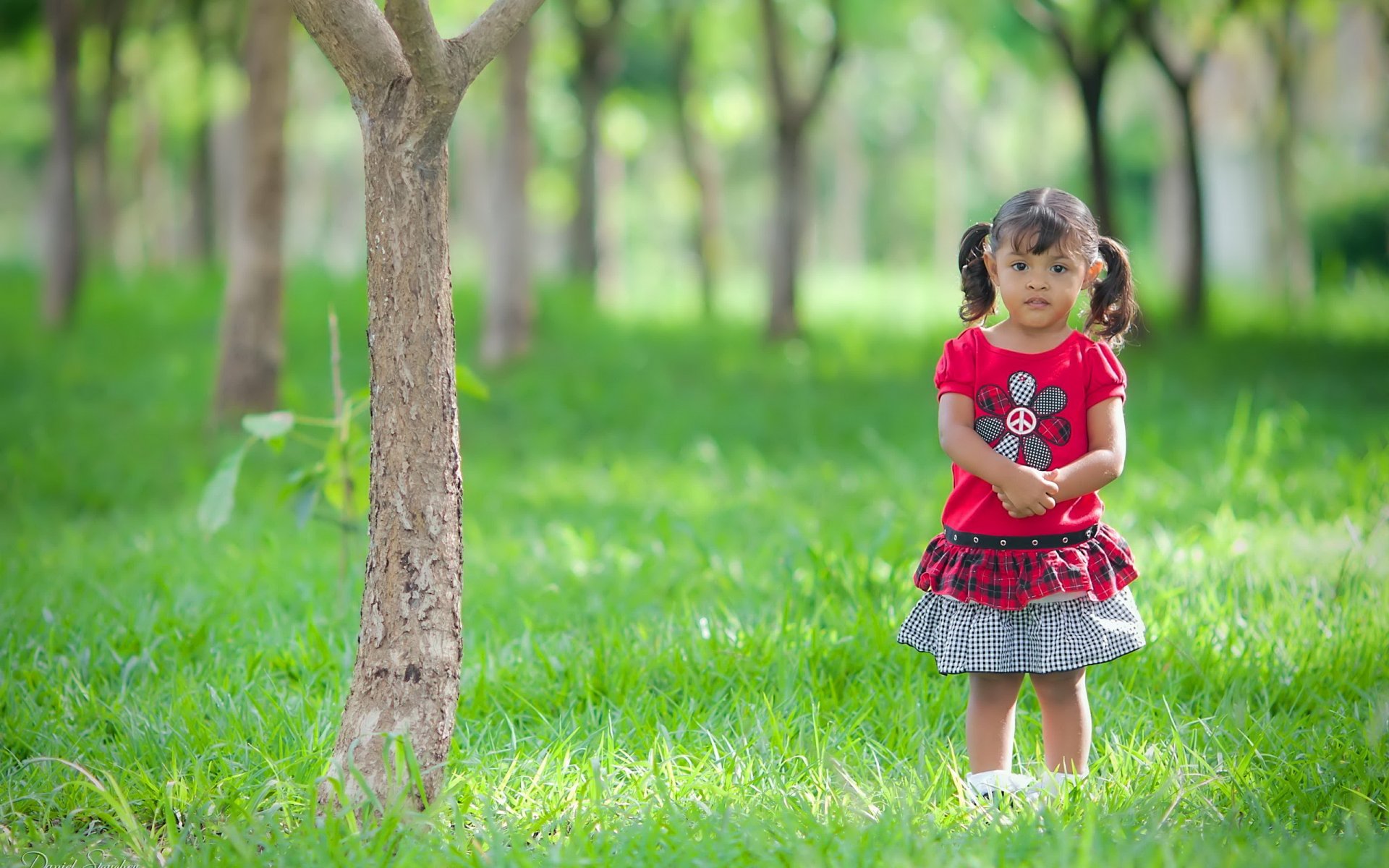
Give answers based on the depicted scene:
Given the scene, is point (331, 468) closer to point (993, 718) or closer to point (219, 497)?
point (219, 497)

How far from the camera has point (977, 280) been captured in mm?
2699

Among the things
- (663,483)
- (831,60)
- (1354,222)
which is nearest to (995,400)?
(663,483)

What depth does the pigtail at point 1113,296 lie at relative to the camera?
104 inches

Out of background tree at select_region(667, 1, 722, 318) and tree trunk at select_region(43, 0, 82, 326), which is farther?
background tree at select_region(667, 1, 722, 318)

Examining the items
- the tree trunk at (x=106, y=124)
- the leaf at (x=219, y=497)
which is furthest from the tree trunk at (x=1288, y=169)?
the tree trunk at (x=106, y=124)

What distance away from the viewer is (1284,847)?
222 cm

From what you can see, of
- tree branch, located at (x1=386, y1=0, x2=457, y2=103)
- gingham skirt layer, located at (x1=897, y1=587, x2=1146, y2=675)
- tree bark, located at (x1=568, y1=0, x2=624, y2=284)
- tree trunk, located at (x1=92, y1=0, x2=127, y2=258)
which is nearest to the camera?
tree branch, located at (x1=386, y1=0, x2=457, y2=103)

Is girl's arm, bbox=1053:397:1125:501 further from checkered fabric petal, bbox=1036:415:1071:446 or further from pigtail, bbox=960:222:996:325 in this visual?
pigtail, bbox=960:222:996:325

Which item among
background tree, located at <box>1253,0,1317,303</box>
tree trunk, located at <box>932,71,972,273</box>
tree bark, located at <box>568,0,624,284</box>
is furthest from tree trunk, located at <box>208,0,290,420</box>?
tree trunk, located at <box>932,71,972,273</box>

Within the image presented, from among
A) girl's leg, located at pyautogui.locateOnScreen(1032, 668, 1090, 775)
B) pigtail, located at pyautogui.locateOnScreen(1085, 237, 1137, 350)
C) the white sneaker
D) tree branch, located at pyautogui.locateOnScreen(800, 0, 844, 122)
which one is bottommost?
the white sneaker

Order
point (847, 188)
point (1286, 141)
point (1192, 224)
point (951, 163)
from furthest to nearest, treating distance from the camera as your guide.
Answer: point (951, 163) < point (847, 188) < point (1286, 141) < point (1192, 224)

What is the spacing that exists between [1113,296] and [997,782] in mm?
1081

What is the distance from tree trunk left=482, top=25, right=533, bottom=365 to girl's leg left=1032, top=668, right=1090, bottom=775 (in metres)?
8.31

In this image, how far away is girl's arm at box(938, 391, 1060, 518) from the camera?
94.3 inches
